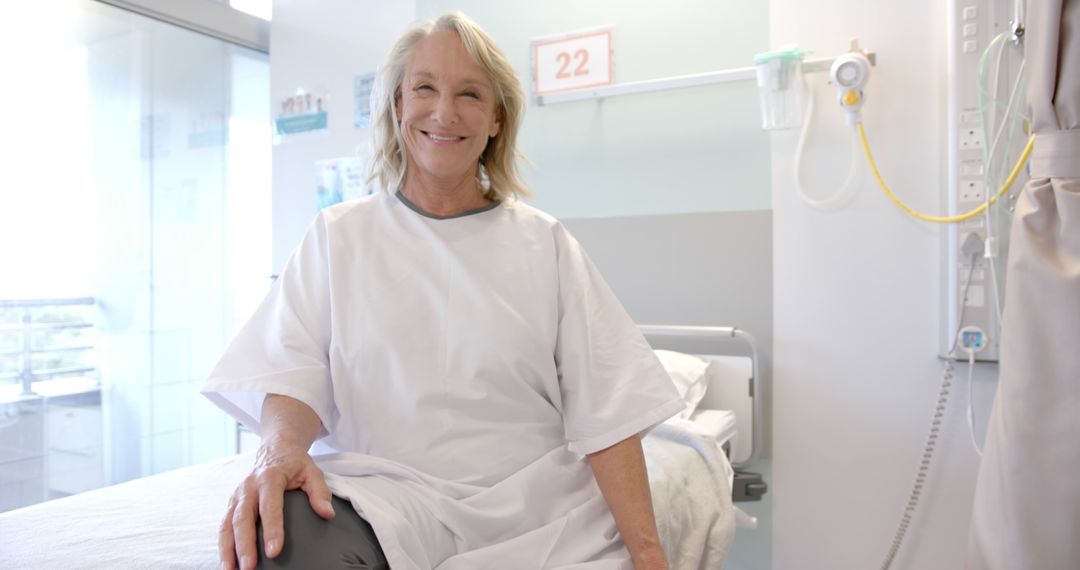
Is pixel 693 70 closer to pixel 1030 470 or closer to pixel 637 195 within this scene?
pixel 637 195

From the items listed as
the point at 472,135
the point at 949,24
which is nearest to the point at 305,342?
the point at 472,135

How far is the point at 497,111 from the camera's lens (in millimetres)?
1436

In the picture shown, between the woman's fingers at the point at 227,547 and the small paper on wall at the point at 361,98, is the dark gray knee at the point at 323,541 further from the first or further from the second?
the small paper on wall at the point at 361,98

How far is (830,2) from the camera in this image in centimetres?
214

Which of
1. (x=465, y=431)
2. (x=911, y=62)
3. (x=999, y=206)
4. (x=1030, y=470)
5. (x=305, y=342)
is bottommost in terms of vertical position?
(x=1030, y=470)

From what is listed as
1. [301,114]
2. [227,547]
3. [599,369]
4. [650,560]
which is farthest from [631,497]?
[301,114]

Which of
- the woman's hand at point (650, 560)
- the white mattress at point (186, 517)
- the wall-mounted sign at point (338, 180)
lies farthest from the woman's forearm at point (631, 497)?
the wall-mounted sign at point (338, 180)

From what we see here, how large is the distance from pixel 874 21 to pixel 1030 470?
126 centimetres

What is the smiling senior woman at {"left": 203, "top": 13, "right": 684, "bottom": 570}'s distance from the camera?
44.9 inches

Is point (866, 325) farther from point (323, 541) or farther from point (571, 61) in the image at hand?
point (323, 541)

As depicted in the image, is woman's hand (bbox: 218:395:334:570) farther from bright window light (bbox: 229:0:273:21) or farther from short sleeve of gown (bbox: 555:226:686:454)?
bright window light (bbox: 229:0:273:21)

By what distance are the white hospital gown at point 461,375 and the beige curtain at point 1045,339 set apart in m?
0.74

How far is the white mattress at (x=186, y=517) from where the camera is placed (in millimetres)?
1066

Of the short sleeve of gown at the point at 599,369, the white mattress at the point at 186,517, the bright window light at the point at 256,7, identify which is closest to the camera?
the white mattress at the point at 186,517
